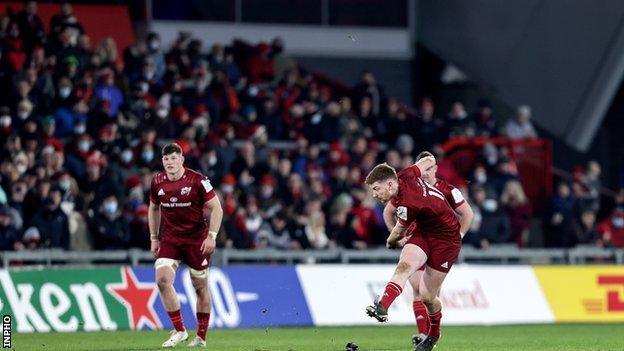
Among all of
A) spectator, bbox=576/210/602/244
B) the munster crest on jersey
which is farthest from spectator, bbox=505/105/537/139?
the munster crest on jersey

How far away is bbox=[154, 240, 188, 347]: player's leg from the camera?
736 inches

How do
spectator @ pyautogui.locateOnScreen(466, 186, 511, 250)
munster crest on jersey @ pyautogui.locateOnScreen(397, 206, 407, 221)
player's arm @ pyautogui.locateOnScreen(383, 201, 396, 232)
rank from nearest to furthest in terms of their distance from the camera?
1. munster crest on jersey @ pyautogui.locateOnScreen(397, 206, 407, 221)
2. player's arm @ pyautogui.locateOnScreen(383, 201, 396, 232)
3. spectator @ pyautogui.locateOnScreen(466, 186, 511, 250)

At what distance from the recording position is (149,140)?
2614 centimetres

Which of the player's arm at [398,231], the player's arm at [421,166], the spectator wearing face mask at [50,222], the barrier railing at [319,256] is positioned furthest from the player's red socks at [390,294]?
the spectator wearing face mask at [50,222]

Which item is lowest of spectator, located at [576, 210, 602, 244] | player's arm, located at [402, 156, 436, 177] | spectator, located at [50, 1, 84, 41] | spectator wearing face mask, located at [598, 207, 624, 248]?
spectator wearing face mask, located at [598, 207, 624, 248]

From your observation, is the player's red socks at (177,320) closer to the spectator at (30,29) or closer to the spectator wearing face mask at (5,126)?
the spectator wearing face mask at (5,126)

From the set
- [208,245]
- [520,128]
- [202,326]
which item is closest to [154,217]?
[208,245]

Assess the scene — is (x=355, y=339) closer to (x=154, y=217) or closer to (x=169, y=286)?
(x=169, y=286)

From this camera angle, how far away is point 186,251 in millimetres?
18984

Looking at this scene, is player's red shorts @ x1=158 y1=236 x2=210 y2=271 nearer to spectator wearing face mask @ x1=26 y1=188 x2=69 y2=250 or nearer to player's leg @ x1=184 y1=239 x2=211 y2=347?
player's leg @ x1=184 y1=239 x2=211 y2=347

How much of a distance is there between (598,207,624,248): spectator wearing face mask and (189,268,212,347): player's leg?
12.2m

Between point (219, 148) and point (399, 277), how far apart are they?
11281 millimetres

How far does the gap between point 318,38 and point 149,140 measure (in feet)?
32.5

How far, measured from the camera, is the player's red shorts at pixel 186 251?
1894cm
